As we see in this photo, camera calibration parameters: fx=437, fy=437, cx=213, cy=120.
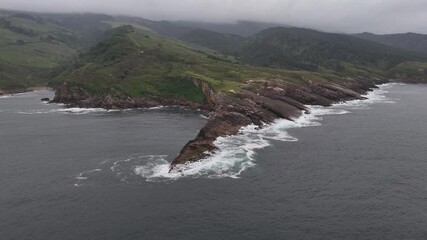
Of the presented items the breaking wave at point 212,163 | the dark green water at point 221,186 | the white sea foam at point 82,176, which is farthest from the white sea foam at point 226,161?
the white sea foam at point 82,176

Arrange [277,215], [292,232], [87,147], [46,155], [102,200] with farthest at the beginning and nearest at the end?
[87,147]
[46,155]
[102,200]
[277,215]
[292,232]

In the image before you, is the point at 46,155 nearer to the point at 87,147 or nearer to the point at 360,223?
the point at 87,147

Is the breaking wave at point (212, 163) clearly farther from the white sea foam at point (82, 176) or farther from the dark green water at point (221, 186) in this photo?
the white sea foam at point (82, 176)

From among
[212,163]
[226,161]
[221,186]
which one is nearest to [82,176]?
[212,163]

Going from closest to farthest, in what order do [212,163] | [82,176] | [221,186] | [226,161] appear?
[221,186]
[82,176]
[212,163]
[226,161]

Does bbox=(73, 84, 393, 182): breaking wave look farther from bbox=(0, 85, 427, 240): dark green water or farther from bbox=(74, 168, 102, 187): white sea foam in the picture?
bbox=(74, 168, 102, 187): white sea foam

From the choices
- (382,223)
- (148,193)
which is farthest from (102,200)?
(382,223)

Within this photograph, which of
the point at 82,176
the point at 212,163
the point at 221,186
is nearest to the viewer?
the point at 221,186

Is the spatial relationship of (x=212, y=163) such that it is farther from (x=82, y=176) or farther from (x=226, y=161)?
(x=82, y=176)
